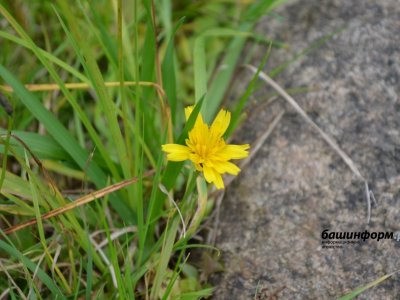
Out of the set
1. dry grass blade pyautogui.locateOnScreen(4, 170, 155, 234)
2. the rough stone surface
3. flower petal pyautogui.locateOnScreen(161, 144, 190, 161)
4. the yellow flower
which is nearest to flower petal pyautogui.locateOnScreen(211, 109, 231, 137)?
the yellow flower

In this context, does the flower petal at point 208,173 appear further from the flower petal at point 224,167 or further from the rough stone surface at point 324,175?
the rough stone surface at point 324,175

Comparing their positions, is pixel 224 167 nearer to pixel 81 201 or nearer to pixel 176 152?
pixel 176 152

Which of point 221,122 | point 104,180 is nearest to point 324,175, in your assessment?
point 221,122

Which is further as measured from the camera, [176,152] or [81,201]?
[81,201]

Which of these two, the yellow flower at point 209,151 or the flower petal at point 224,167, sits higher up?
the yellow flower at point 209,151

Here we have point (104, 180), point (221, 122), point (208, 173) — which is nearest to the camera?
point (208, 173)

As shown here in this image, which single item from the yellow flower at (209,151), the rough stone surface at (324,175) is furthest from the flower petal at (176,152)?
the rough stone surface at (324,175)

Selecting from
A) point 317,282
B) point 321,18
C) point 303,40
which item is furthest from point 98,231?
point 321,18
